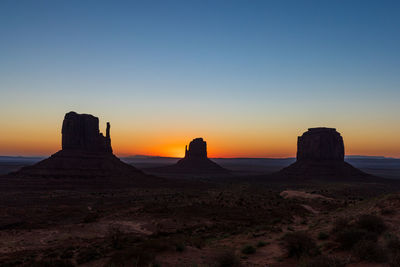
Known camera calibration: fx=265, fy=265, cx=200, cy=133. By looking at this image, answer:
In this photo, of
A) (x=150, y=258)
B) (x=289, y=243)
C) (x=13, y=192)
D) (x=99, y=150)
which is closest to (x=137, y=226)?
(x=150, y=258)

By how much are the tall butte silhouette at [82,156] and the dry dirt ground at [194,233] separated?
83.1ft

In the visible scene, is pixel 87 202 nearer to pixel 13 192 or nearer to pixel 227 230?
pixel 13 192

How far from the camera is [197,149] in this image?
150875mm

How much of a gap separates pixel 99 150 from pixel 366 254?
3129 inches

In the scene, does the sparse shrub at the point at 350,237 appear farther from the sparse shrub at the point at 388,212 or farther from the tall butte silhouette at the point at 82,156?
the tall butte silhouette at the point at 82,156

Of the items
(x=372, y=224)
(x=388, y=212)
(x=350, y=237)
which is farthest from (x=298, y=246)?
(x=388, y=212)

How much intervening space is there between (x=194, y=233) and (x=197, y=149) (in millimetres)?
128913

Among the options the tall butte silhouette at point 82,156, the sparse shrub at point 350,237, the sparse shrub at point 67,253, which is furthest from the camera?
the tall butte silhouette at point 82,156

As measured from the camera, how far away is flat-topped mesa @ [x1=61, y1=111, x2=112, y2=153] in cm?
7706

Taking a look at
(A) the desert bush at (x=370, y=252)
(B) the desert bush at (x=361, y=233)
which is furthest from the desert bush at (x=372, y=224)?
(A) the desert bush at (x=370, y=252)

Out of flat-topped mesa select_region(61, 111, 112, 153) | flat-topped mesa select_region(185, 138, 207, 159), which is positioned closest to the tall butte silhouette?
flat-topped mesa select_region(61, 111, 112, 153)

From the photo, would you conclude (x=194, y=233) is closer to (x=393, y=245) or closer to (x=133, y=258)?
(x=133, y=258)

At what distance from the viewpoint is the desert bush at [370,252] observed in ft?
31.5

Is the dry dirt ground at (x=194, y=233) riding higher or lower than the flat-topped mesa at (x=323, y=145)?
lower
